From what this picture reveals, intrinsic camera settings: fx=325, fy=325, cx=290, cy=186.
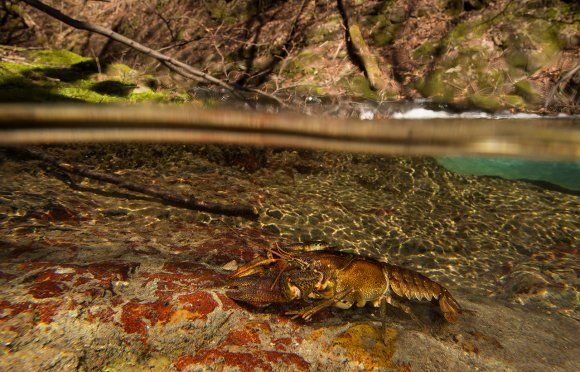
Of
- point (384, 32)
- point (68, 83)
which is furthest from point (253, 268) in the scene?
point (384, 32)

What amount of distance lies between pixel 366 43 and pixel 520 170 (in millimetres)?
7412

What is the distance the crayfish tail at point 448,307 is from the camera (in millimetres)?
2745

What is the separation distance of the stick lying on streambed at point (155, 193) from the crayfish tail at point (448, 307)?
2698 mm

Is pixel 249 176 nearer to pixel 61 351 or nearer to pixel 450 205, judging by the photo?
pixel 450 205

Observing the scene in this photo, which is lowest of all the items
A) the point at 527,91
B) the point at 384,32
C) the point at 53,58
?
the point at 53,58

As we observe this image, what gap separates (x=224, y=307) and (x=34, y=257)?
1.58 m

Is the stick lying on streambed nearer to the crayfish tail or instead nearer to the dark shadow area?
the crayfish tail

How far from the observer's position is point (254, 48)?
1336cm

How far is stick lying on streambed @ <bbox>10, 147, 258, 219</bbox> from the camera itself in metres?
4.68

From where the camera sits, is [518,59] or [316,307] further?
[518,59]

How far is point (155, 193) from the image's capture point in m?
4.81

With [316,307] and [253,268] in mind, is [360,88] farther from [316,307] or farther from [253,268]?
[316,307]

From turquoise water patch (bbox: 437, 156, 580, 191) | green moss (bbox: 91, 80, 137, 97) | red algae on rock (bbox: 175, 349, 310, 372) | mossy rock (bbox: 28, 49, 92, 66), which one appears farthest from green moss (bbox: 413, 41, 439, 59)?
red algae on rock (bbox: 175, 349, 310, 372)

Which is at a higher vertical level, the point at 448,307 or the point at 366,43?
the point at 366,43
